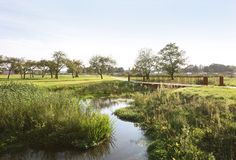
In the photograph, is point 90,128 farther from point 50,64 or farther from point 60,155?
point 50,64

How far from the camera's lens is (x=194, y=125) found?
11633 millimetres

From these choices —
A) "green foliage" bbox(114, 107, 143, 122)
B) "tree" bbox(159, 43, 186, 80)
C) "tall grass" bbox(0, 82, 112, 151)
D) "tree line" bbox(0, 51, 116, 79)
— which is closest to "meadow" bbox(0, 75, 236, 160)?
"tall grass" bbox(0, 82, 112, 151)

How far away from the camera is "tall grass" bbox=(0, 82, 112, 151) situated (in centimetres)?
1055

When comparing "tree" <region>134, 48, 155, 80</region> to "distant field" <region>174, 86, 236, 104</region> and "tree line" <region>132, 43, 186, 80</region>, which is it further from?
"distant field" <region>174, 86, 236, 104</region>

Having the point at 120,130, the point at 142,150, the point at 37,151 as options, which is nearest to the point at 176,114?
the point at 120,130

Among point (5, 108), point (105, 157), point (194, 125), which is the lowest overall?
point (105, 157)

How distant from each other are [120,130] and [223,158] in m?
6.37

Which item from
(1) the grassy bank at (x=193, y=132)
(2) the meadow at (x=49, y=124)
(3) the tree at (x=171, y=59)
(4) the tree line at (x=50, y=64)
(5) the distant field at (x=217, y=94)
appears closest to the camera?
(1) the grassy bank at (x=193, y=132)

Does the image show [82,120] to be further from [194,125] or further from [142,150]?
[194,125]

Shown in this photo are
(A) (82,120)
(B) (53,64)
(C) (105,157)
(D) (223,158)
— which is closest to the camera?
(D) (223,158)

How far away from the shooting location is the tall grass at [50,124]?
10547 mm

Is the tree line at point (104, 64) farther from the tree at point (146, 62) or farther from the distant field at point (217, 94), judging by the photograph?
the distant field at point (217, 94)

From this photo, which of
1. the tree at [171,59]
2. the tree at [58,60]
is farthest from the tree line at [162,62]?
the tree at [58,60]

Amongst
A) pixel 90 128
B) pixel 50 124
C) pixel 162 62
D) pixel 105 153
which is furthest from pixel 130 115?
pixel 162 62
